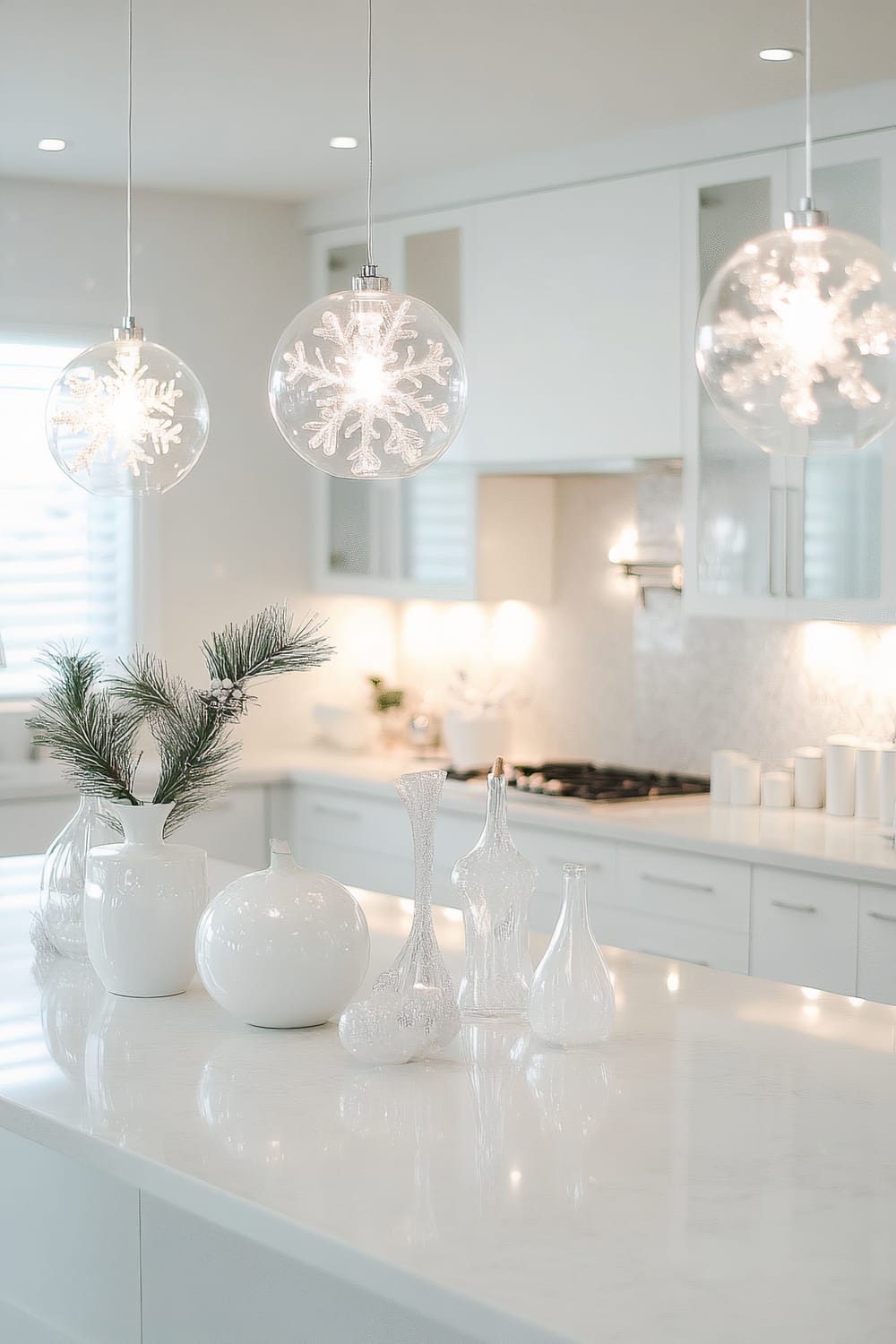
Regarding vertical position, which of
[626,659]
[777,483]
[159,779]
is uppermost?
[777,483]

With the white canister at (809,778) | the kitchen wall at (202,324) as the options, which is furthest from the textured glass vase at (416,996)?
the kitchen wall at (202,324)

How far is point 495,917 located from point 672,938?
188cm

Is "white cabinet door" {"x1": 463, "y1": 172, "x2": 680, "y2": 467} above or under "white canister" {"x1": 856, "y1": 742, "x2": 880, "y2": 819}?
above

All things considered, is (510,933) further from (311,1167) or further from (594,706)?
(594,706)

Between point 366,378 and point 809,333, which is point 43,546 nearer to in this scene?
point 366,378

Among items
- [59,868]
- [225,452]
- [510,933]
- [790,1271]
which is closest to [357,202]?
[225,452]

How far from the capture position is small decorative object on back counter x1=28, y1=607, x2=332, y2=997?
222cm

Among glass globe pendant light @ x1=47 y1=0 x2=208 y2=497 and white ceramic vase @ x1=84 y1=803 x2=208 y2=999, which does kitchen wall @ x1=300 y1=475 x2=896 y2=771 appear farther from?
white ceramic vase @ x1=84 y1=803 x2=208 y2=999

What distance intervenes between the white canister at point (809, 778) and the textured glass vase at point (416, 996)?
90.7 inches

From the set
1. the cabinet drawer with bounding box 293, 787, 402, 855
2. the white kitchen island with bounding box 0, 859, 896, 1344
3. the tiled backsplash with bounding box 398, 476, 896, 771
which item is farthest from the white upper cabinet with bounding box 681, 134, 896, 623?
the white kitchen island with bounding box 0, 859, 896, 1344

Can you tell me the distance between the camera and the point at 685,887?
3840 millimetres

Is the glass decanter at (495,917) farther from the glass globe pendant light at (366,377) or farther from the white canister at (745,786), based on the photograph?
the white canister at (745,786)

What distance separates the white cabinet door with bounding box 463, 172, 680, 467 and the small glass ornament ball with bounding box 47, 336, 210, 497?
2.03 m

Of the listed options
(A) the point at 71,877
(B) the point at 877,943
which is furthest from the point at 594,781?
(A) the point at 71,877
